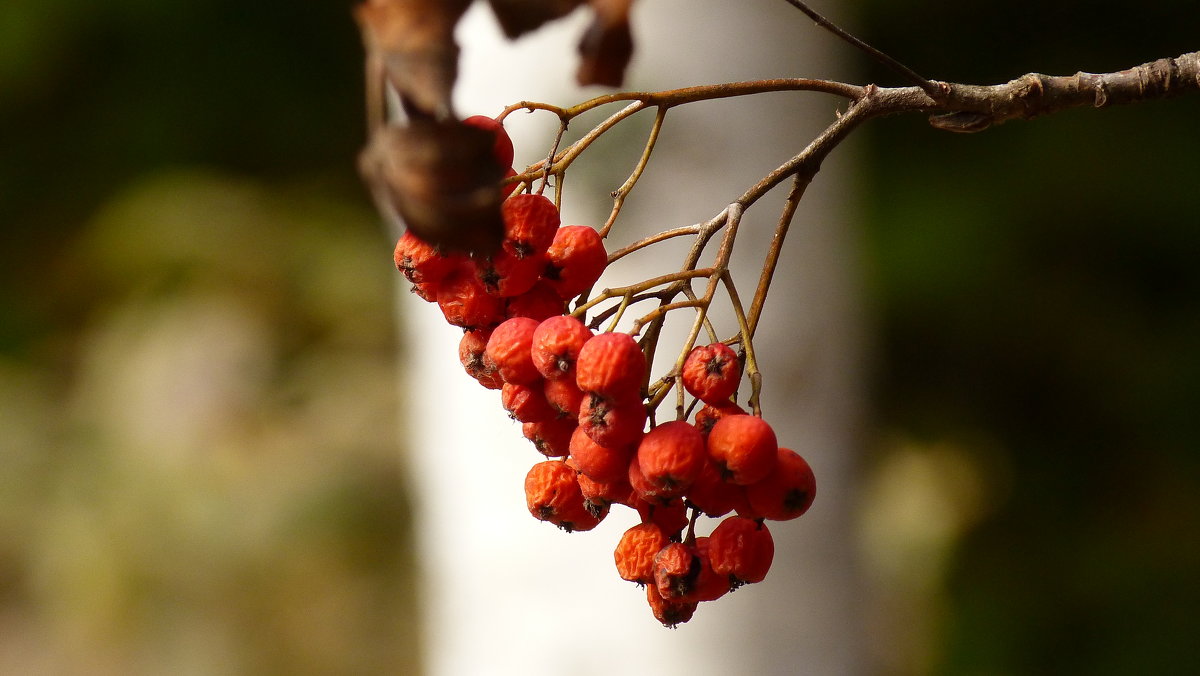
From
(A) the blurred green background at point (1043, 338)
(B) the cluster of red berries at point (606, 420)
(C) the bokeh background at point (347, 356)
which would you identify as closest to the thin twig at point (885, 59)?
(B) the cluster of red berries at point (606, 420)

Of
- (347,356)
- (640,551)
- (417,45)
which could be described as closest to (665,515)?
(640,551)

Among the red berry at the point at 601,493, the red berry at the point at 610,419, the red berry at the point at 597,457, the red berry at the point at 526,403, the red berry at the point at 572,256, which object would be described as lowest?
the red berry at the point at 601,493

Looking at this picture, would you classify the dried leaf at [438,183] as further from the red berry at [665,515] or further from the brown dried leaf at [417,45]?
the red berry at [665,515]

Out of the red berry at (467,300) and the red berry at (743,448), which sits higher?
the red berry at (467,300)

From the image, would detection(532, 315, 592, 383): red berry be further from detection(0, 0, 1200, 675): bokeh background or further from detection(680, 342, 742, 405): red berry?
detection(0, 0, 1200, 675): bokeh background

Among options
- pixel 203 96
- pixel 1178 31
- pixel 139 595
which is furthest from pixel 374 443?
pixel 1178 31

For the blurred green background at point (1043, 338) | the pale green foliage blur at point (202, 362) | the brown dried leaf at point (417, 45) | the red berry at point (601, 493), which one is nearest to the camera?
the brown dried leaf at point (417, 45)

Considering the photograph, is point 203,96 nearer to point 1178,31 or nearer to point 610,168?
point 610,168
